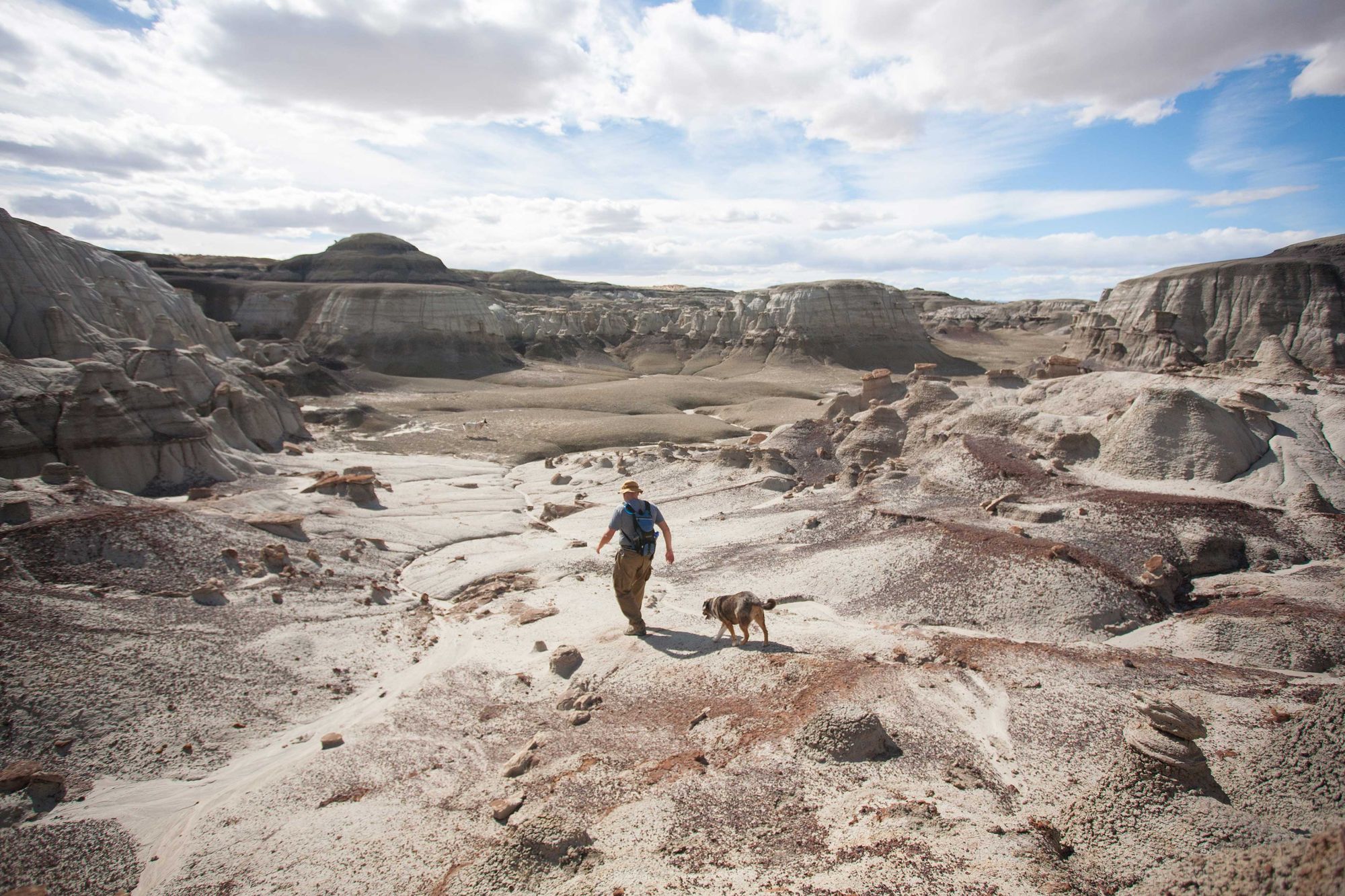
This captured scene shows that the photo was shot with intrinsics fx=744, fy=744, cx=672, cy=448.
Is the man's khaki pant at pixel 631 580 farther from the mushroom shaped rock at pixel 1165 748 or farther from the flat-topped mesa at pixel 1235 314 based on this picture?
the flat-topped mesa at pixel 1235 314

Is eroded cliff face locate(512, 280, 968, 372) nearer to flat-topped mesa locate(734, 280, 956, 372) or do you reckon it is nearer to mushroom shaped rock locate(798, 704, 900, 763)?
flat-topped mesa locate(734, 280, 956, 372)

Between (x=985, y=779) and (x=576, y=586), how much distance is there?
6.16 m

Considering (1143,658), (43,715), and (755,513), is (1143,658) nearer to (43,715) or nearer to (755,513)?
(755,513)

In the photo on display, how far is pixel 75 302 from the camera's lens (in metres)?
21.8

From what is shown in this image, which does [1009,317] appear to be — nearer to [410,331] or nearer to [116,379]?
[410,331]

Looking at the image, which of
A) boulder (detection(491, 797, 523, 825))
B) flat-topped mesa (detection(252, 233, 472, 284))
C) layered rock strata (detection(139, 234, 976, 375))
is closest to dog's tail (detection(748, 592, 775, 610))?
boulder (detection(491, 797, 523, 825))

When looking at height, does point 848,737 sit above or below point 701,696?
Result: above

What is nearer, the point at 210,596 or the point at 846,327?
the point at 210,596

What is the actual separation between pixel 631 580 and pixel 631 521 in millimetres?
608

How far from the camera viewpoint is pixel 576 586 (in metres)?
9.79

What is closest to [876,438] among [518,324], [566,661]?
[566,661]

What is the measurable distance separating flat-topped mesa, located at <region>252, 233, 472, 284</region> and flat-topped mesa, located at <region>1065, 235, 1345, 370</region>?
5237cm

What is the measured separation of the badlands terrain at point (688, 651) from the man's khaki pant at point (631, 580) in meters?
0.28

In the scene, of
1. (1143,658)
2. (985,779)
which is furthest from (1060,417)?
(985,779)
